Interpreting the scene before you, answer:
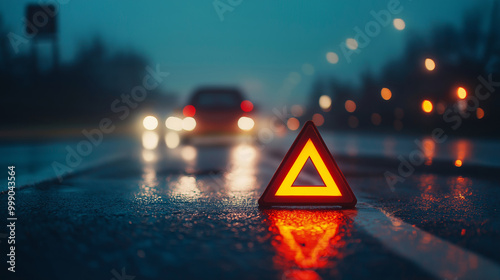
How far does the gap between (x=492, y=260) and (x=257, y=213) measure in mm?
2620

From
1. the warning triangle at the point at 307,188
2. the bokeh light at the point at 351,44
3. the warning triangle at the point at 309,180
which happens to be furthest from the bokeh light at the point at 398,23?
the warning triangle at the point at 307,188

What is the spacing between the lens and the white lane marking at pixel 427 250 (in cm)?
386

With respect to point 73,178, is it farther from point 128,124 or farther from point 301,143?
point 128,124

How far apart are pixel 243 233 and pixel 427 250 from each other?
1.58 meters

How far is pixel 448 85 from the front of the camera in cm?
3594

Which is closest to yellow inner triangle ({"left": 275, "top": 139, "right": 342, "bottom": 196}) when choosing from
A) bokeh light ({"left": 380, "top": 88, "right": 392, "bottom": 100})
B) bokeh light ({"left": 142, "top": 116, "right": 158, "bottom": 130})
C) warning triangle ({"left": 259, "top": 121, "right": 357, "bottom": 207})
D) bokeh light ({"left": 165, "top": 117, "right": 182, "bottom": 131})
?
warning triangle ({"left": 259, "top": 121, "right": 357, "bottom": 207})

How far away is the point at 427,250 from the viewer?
4.45 m

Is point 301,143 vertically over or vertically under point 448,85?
under

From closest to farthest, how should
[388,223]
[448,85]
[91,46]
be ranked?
1. [388,223]
2. [448,85]
3. [91,46]

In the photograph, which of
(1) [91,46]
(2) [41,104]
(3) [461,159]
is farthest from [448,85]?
(1) [91,46]

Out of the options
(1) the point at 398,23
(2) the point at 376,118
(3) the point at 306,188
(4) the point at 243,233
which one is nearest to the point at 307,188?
(3) the point at 306,188

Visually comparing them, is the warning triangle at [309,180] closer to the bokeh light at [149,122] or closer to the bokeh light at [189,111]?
the bokeh light at [189,111]

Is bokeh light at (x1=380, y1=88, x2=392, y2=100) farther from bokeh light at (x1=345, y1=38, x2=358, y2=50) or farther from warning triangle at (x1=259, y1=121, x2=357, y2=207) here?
warning triangle at (x1=259, y1=121, x2=357, y2=207)

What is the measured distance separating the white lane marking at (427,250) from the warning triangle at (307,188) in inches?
21.5
